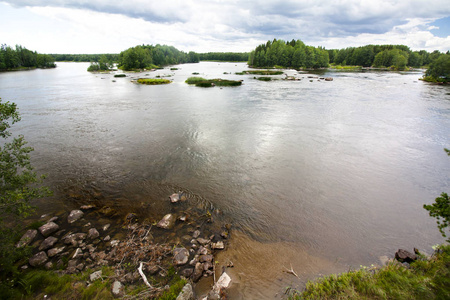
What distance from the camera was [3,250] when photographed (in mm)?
6711

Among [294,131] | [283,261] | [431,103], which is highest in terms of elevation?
[431,103]

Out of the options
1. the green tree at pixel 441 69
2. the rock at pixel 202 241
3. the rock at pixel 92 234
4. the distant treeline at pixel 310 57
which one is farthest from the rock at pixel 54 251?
the distant treeline at pixel 310 57

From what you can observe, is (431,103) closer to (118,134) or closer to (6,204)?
(118,134)

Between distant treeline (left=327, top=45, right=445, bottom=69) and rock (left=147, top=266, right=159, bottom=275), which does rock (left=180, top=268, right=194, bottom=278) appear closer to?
rock (left=147, top=266, right=159, bottom=275)

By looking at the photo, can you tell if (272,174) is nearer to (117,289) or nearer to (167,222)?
(167,222)

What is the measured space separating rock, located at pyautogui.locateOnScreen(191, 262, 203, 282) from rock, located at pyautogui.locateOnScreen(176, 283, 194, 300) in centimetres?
49

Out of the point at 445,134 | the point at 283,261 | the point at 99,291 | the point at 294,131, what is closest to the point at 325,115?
the point at 294,131

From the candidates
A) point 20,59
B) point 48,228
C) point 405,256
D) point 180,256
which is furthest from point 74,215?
point 20,59

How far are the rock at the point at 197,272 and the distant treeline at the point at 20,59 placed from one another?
184333mm

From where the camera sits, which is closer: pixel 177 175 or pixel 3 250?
pixel 3 250

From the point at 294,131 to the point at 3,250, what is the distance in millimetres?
25344

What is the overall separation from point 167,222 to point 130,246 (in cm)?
208

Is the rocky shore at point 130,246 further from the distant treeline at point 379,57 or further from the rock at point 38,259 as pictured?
the distant treeline at point 379,57

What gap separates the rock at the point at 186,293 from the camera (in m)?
6.70
